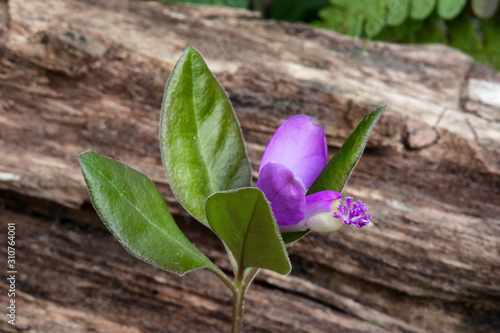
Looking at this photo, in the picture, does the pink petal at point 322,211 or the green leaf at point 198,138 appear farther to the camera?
the green leaf at point 198,138

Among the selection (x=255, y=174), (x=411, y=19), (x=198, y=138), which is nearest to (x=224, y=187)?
(x=198, y=138)

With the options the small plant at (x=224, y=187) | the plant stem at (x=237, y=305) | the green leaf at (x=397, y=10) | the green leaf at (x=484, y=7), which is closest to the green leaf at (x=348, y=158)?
the small plant at (x=224, y=187)

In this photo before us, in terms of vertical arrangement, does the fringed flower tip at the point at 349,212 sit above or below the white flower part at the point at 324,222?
above

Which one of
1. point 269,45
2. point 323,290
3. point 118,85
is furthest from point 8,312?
point 269,45

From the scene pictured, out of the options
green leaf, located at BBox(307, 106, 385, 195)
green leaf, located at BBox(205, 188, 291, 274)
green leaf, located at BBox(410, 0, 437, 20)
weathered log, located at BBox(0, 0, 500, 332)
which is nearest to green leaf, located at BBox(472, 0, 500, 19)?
green leaf, located at BBox(410, 0, 437, 20)

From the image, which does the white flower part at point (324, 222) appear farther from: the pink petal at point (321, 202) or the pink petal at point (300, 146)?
→ the pink petal at point (300, 146)

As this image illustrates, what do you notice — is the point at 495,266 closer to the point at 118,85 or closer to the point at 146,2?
the point at 118,85

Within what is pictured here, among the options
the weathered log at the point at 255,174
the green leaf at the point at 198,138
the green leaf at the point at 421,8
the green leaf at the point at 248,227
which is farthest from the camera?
the green leaf at the point at 421,8
